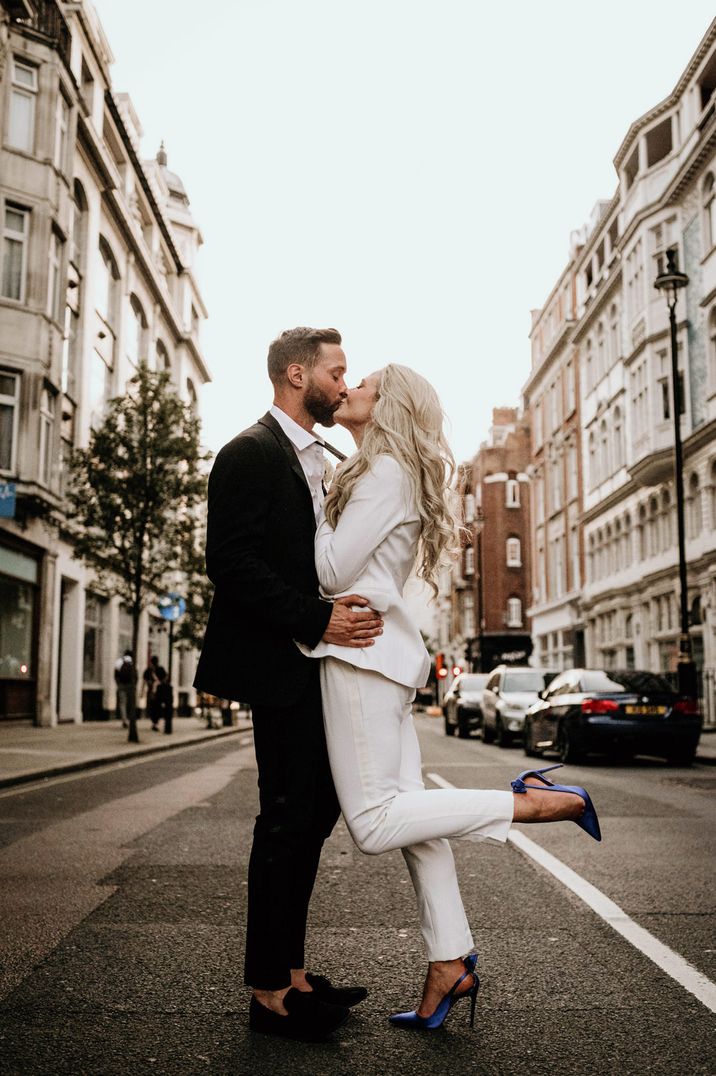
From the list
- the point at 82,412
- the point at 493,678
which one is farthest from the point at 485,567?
the point at 493,678

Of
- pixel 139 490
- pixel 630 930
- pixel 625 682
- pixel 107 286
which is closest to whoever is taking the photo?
pixel 630 930

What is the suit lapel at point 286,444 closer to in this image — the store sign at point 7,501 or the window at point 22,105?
the store sign at point 7,501

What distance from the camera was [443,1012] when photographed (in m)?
3.19

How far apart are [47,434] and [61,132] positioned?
7.44 metres

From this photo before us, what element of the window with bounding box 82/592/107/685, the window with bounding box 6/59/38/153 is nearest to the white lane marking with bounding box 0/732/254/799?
the window with bounding box 82/592/107/685

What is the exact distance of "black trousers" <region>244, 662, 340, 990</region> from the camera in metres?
3.22

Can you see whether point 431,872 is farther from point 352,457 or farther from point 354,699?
point 352,457

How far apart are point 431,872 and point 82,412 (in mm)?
30262

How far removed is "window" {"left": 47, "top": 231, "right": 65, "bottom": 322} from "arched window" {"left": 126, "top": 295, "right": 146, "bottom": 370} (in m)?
10.9

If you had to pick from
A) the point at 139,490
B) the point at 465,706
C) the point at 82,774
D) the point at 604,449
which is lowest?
the point at 82,774

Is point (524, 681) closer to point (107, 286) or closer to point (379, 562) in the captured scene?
point (379, 562)

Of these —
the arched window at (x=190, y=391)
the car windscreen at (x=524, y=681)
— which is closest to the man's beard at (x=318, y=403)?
the car windscreen at (x=524, y=681)

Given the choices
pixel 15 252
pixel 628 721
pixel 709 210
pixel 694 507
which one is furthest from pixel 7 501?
pixel 709 210

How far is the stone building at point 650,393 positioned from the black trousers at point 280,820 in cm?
2559
